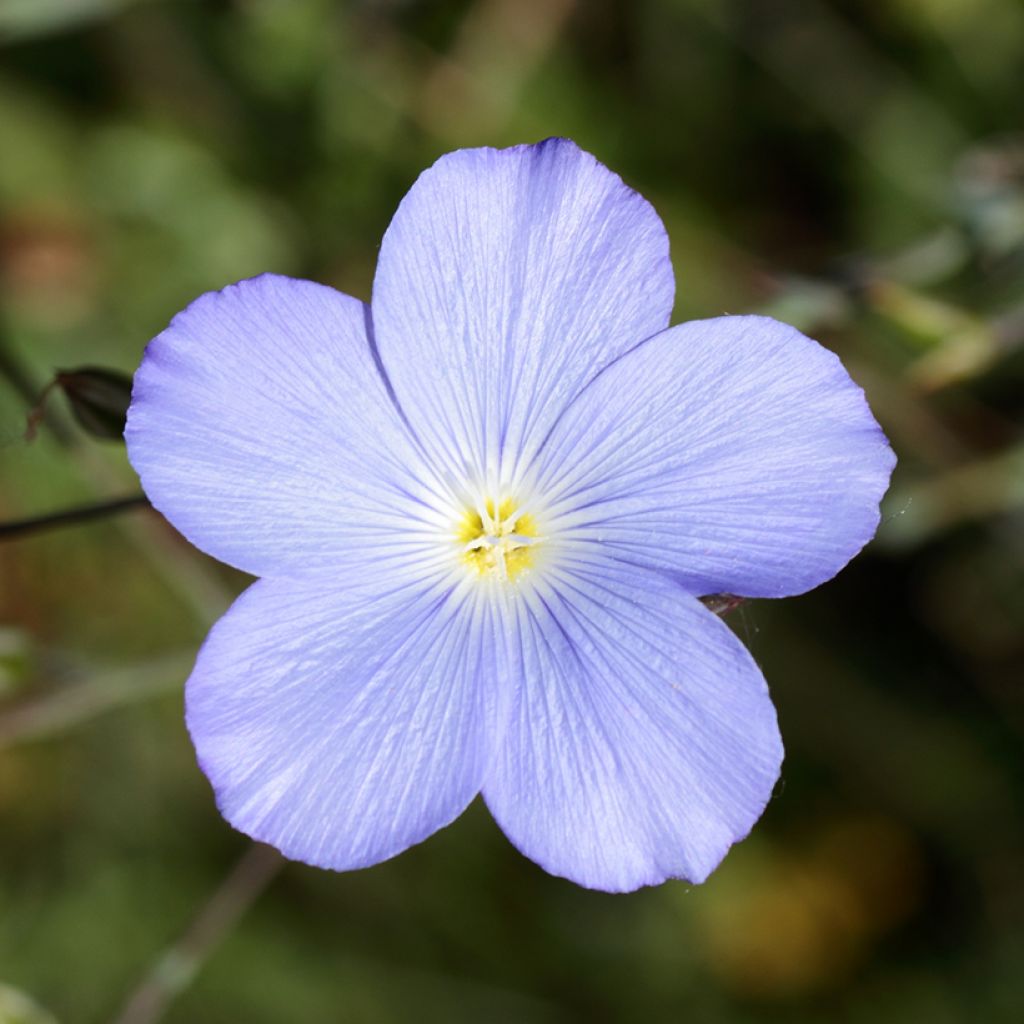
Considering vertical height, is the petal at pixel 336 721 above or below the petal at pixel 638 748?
below

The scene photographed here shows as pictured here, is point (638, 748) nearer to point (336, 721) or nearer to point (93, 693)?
point (336, 721)

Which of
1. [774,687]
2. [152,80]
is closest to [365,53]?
[152,80]

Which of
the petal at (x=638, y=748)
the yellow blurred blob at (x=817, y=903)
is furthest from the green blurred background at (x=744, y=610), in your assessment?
the petal at (x=638, y=748)

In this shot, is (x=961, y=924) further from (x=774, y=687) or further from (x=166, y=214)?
(x=166, y=214)

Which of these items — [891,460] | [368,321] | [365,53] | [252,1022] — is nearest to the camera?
[891,460]

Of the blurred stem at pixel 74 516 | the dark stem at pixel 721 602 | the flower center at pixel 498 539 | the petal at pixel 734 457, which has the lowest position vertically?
the blurred stem at pixel 74 516

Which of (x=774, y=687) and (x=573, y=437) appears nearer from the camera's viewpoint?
(x=573, y=437)

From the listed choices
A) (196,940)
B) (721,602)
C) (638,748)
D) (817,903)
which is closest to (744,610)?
(817,903)

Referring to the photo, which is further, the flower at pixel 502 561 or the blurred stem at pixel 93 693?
the blurred stem at pixel 93 693

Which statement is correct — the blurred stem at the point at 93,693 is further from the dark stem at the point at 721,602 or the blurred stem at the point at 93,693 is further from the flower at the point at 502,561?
the dark stem at the point at 721,602
